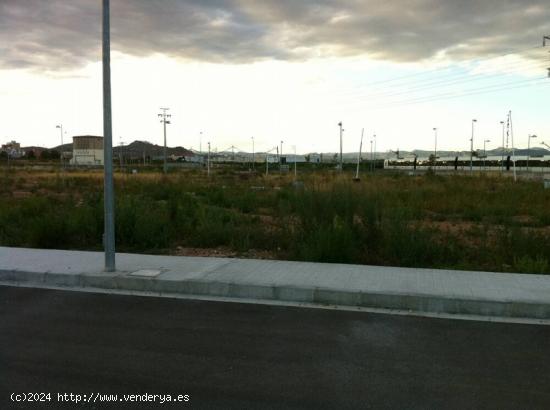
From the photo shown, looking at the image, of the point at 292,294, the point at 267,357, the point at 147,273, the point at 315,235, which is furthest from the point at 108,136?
the point at 267,357

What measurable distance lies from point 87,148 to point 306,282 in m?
144

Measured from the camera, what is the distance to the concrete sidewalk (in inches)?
252

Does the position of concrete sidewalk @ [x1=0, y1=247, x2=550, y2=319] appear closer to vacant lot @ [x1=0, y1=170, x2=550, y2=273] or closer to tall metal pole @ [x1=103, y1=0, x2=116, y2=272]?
tall metal pole @ [x1=103, y1=0, x2=116, y2=272]

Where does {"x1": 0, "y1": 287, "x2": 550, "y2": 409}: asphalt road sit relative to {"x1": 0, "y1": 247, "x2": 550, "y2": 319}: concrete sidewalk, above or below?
below

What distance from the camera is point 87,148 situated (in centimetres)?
14125

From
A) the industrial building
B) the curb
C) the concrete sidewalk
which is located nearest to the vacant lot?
the concrete sidewalk

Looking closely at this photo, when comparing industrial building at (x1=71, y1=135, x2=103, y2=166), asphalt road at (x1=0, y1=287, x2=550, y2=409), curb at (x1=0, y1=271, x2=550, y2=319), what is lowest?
asphalt road at (x1=0, y1=287, x2=550, y2=409)

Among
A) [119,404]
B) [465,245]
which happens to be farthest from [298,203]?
[119,404]

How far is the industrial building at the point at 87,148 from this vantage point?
422 feet

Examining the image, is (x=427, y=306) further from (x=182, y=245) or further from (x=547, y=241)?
(x=182, y=245)

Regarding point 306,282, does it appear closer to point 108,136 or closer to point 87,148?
point 108,136

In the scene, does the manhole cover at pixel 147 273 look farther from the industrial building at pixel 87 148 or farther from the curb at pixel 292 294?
the industrial building at pixel 87 148

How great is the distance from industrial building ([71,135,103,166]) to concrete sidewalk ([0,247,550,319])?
12419 cm

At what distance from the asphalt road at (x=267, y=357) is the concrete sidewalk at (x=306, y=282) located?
1.35 ft
